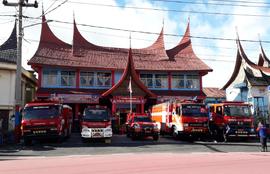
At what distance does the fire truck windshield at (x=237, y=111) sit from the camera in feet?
82.9

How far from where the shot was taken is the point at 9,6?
24.2 m

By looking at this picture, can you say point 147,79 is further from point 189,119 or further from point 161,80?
point 189,119

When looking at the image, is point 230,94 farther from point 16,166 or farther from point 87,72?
point 16,166

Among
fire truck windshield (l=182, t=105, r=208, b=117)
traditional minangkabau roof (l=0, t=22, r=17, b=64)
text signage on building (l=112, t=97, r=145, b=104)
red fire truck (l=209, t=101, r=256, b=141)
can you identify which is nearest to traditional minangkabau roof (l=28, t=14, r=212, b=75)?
traditional minangkabau roof (l=0, t=22, r=17, b=64)

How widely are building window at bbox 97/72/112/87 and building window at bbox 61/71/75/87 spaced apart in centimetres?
273

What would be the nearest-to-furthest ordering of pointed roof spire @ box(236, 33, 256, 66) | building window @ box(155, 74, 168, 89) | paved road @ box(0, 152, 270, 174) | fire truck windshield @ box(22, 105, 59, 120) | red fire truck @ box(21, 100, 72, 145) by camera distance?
paved road @ box(0, 152, 270, 174)
red fire truck @ box(21, 100, 72, 145)
fire truck windshield @ box(22, 105, 59, 120)
building window @ box(155, 74, 168, 89)
pointed roof spire @ box(236, 33, 256, 66)

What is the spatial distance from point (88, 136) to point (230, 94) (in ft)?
90.8

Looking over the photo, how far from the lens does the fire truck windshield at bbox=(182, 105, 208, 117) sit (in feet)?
81.3

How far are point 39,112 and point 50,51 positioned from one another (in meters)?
17.1

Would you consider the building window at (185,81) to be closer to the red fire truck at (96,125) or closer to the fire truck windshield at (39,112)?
the red fire truck at (96,125)

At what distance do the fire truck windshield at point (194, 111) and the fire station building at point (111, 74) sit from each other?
11.5m

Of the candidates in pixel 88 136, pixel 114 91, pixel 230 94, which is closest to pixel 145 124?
pixel 88 136

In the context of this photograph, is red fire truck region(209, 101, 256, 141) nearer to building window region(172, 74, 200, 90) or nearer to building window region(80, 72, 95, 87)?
building window region(172, 74, 200, 90)

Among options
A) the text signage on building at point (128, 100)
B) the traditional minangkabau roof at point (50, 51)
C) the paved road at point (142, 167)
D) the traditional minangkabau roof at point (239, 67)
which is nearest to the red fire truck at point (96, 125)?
the paved road at point (142, 167)
